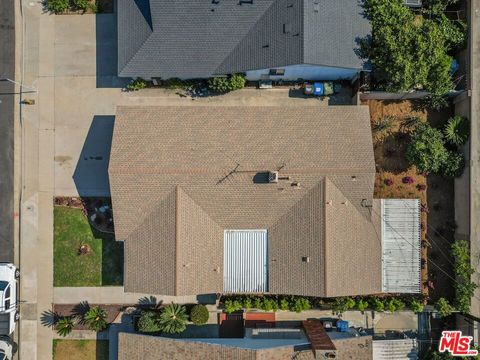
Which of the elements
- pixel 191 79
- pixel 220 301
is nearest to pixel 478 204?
pixel 220 301

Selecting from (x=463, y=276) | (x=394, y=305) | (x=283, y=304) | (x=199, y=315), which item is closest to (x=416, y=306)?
(x=394, y=305)

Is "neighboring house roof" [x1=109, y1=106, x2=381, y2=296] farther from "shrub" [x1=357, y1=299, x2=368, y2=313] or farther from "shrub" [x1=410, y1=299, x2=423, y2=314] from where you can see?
"shrub" [x1=410, y1=299, x2=423, y2=314]

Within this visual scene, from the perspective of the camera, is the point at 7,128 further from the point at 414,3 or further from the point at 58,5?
the point at 414,3

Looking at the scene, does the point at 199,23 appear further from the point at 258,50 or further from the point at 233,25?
the point at 258,50

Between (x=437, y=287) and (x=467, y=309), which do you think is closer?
(x=467, y=309)

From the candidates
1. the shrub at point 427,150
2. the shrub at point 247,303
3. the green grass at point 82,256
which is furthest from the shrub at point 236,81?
the shrub at point 247,303

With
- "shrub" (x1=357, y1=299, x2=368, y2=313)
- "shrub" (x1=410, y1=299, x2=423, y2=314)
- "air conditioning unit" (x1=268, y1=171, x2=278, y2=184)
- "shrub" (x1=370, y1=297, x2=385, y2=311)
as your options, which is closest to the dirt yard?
"shrub" (x1=410, y1=299, x2=423, y2=314)
